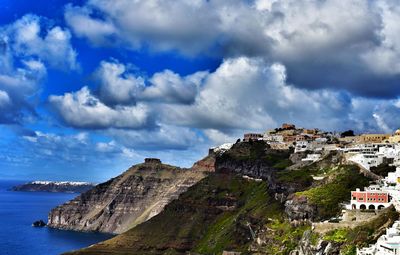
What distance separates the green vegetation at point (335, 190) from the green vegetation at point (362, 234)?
610 inches

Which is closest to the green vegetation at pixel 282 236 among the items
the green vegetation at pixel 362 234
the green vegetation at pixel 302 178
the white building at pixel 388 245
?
the green vegetation at pixel 302 178

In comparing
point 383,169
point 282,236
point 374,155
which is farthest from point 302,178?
point 282,236

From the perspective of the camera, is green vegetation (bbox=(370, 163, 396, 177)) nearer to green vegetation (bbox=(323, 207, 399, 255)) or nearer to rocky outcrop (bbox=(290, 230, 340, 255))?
rocky outcrop (bbox=(290, 230, 340, 255))

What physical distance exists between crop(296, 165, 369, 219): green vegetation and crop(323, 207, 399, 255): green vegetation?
50.8 ft

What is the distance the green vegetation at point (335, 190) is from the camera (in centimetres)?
15262

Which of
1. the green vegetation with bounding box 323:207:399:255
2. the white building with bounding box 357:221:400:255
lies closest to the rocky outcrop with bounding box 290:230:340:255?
the green vegetation with bounding box 323:207:399:255

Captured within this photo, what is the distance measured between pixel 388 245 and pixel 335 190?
5494 cm

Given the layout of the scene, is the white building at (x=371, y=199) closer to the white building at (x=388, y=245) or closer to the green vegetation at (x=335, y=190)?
the green vegetation at (x=335, y=190)

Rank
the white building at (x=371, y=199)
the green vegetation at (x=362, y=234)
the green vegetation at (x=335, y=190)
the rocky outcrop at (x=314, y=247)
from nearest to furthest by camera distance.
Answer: the green vegetation at (x=362, y=234)
the rocky outcrop at (x=314, y=247)
the white building at (x=371, y=199)
the green vegetation at (x=335, y=190)

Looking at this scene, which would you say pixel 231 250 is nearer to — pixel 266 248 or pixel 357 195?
pixel 266 248

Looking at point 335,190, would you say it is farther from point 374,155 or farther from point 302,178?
point 302,178

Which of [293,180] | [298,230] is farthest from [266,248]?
[293,180]

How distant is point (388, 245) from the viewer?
103875mm

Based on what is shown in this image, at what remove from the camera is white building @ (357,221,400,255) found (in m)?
103
